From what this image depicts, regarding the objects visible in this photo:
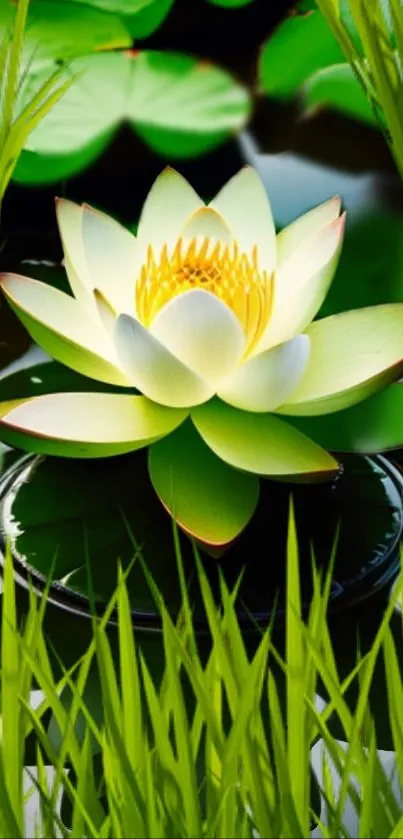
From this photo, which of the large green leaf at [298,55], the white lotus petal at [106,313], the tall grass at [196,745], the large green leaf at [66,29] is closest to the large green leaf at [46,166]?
the large green leaf at [66,29]

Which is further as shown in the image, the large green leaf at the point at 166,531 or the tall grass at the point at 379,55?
the tall grass at the point at 379,55

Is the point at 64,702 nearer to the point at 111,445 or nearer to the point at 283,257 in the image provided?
the point at 111,445

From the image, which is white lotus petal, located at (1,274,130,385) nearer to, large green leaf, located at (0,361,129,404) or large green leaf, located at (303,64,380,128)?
large green leaf, located at (0,361,129,404)

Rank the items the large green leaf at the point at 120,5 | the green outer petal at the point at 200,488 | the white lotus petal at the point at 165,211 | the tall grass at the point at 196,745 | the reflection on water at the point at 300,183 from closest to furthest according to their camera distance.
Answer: the tall grass at the point at 196,745 → the green outer petal at the point at 200,488 → the white lotus petal at the point at 165,211 → the reflection on water at the point at 300,183 → the large green leaf at the point at 120,5

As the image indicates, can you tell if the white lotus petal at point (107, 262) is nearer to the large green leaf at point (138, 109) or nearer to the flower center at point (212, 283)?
the flower center at point (212, 283)

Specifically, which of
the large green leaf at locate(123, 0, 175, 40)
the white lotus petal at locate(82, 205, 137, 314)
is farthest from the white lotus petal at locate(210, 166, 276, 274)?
the large green leaf at locate(123, 0, 175, 40)

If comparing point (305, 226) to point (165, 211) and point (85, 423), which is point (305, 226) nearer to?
point (165, 211)
